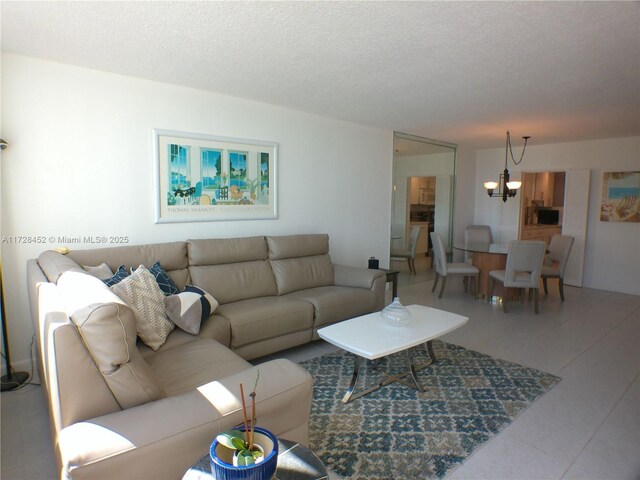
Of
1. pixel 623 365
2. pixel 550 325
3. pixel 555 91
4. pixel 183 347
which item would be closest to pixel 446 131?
pixel 555 91

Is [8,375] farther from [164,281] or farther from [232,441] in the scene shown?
[232,441]

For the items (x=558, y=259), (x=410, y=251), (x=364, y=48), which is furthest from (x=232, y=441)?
(x=558, y=259)

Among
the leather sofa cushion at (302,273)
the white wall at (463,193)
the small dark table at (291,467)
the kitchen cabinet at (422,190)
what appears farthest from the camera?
the white wall at (463,193)

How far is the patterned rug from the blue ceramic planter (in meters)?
0.94

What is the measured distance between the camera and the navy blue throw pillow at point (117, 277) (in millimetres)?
2520

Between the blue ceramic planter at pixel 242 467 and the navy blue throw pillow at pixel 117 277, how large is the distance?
174 cm

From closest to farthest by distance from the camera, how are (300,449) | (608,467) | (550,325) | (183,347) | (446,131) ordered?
(300,449), (608,467), (183,347), (550,325), (446,131)

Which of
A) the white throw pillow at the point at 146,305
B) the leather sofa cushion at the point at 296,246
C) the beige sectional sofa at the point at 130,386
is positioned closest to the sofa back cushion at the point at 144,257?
the beige sectional sofa at the point at 130,386

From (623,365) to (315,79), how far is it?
3.48 metres

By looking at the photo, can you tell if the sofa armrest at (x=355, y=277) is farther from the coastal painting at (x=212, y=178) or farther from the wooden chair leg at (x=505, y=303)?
the wooden chair leg at (x=505, y=303)

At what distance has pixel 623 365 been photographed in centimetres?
319

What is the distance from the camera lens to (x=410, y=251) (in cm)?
617

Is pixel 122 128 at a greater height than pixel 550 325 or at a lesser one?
greater

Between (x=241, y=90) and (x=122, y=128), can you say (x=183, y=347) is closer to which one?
(x=122, y=128)
